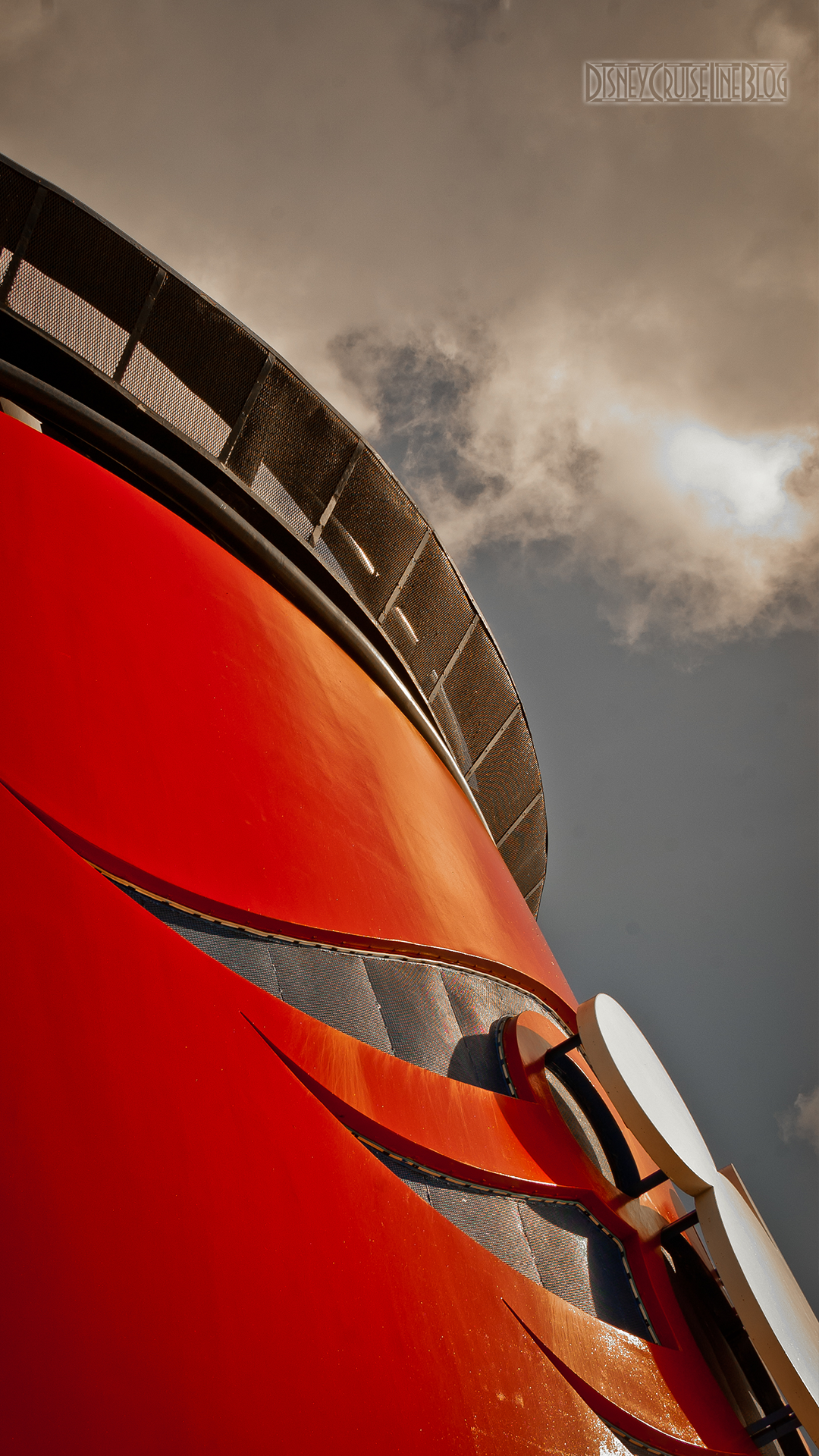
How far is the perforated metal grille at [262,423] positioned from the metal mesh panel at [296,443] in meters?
0.01

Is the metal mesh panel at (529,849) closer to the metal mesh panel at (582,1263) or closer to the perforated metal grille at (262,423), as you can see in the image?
the perforated metal grille at (262,423)

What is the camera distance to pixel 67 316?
8.58 metres

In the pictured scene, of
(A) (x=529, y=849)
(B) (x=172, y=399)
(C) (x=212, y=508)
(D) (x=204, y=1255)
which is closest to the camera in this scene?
(D) (x=204, y=1255)

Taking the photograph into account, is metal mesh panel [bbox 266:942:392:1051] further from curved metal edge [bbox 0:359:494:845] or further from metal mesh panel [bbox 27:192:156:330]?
metal mesh panel [bbox 27:192:156:330]

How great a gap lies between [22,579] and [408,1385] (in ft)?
13.5

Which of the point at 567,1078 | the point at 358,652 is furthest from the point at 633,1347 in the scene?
the point at 358,652

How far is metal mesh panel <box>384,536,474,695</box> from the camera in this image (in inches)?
455

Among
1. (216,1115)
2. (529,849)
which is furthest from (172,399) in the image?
(529,849)

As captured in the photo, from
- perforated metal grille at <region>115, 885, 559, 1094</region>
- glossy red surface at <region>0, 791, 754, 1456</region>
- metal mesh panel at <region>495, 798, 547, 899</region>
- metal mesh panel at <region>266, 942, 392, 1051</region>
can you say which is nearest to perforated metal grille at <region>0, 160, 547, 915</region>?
metal mesh panel at <region>495, 798, 547, 899</region>

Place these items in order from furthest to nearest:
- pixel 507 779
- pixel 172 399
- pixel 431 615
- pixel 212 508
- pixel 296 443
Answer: pixel 507 779 < pixel 431 615 < pixel 296 443 < pixel 172 399 < pixel 212 508

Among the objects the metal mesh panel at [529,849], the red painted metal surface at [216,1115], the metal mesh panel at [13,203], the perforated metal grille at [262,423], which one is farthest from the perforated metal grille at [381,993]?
the metal mesh panel at [529,849]

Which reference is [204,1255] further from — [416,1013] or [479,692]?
[479,692]

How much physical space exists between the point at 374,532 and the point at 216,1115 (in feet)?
28.4

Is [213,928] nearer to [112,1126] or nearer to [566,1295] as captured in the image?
[112,1126]
